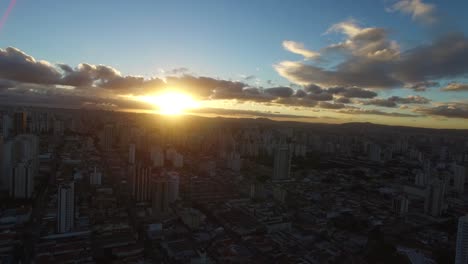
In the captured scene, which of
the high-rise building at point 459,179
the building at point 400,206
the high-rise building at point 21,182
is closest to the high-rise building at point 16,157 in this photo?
the high-rise building at point 21,182

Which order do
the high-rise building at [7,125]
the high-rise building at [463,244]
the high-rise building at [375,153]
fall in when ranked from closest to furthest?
the high-rise building at [463,244], the high-rise building at [7,125], the high-rise building at [375,153]

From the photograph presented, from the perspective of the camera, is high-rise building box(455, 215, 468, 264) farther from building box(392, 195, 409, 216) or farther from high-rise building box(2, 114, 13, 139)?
high-rise building box(2, 114, 13, 139)

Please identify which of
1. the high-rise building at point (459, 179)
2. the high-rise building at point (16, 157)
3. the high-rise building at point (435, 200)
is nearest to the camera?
the high-rise building at point (16, 157)

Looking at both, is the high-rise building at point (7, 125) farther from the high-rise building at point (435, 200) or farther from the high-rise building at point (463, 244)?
the high-rise building at point (463, 244)

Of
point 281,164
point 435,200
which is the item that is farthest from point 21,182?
point 435,200

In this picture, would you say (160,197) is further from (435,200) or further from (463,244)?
(435,200)

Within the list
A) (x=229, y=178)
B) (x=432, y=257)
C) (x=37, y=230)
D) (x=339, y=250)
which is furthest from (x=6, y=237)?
(x=432, y=257)

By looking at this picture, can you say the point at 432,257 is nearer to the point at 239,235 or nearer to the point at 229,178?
the point at 239,235
